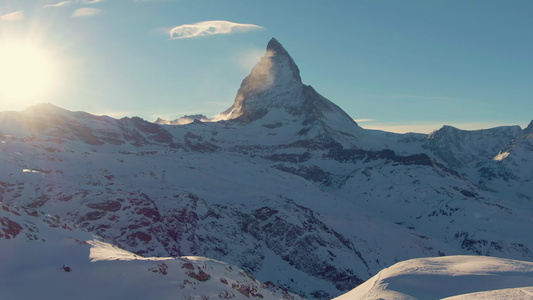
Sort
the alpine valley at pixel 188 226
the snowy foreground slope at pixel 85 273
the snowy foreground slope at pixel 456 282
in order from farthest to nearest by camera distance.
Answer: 1. the alpine valley at pixel 188 226
2. the snowy foreground slope at pixel 456 282
3. the snowy foreground slope at pixel 85 273

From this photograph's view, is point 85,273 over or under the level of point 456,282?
under

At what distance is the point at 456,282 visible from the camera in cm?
2845

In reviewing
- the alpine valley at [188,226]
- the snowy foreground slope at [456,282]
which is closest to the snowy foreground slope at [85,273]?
the alpine valley at [188,226]

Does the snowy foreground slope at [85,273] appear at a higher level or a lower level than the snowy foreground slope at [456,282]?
lower

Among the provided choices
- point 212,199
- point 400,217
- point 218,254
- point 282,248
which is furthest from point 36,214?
point 400,217

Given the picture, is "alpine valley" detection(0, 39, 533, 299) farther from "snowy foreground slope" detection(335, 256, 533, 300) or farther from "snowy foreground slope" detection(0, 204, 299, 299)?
"snowy foreground slope" detection(335, 256, 533, 300)

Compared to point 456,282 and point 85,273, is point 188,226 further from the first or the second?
point 456,282

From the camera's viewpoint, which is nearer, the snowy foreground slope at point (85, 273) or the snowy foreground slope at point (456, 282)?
the snowy foreground slope at point (85, 273)

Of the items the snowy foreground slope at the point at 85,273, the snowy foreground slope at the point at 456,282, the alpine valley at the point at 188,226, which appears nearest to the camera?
the snowy foreground slope at the point at 85,273

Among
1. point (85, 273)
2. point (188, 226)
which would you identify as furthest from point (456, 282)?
point (188, 226)

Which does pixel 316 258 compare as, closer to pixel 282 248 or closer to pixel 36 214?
pixel 282 248

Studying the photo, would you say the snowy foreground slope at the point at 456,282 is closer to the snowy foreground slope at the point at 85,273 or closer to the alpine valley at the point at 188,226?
the alpine valley at the point at 188,226

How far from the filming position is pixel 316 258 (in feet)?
338

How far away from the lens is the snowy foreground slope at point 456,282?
1022 inches
